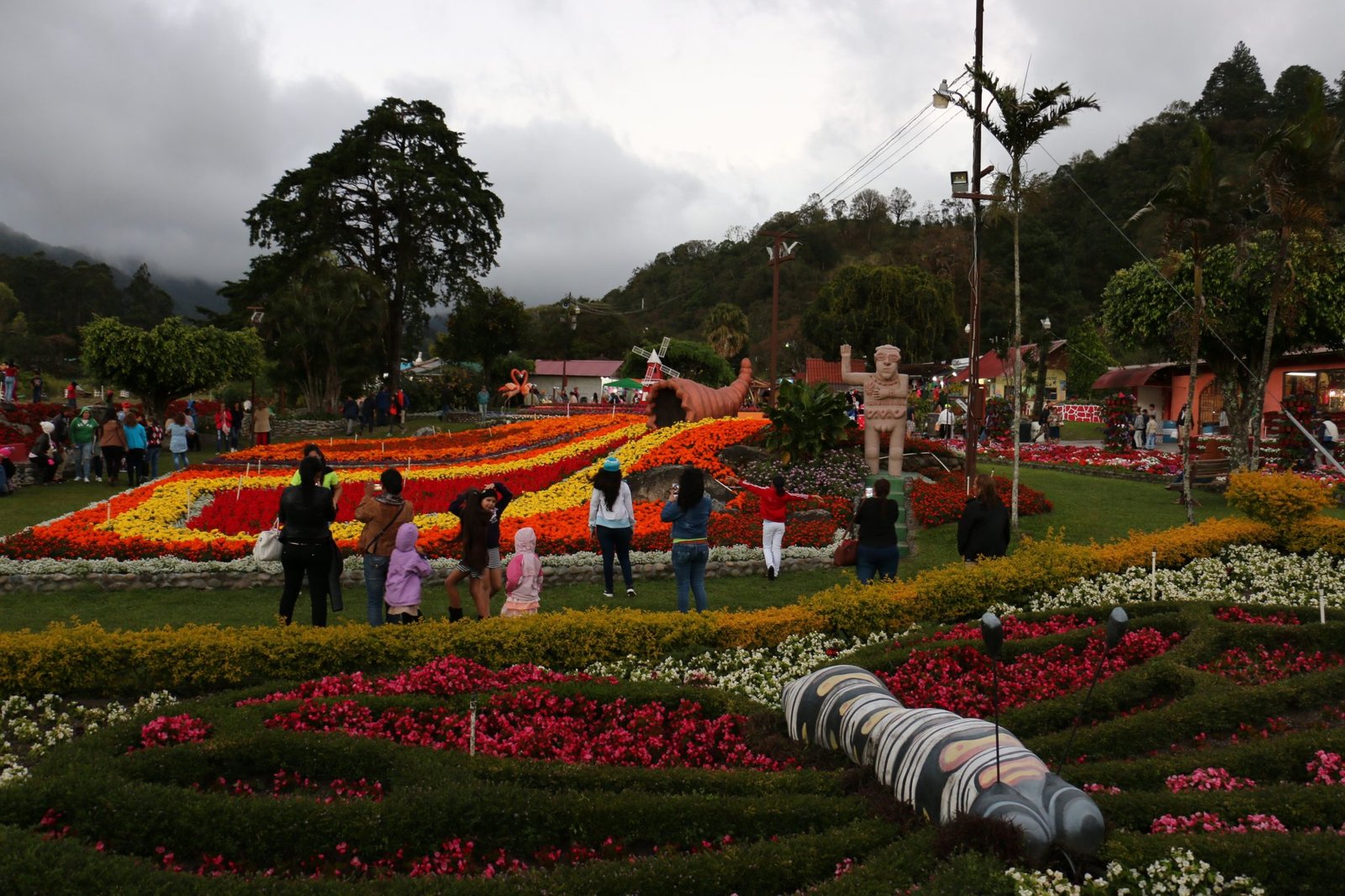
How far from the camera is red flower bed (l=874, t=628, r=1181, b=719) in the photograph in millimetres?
7180

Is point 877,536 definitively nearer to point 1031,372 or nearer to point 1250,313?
point 1250,313

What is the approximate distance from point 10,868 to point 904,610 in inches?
289

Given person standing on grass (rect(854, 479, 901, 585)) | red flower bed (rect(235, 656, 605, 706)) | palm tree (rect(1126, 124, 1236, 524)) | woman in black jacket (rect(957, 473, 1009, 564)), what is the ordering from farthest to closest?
palm tree (rect(1126, 124, 1236, 524)) → woman in black jacket (rect(957, 473, 1009, 564)) → person standing on grass (rect(854, 479, 901, 585)) → red flower bed (rect(235, 656, 605, 706))

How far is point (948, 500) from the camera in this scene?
15852mm

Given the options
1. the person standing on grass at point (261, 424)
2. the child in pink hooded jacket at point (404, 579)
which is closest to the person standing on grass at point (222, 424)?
the person standing on grass at point (261, 424)

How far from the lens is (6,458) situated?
1967cm

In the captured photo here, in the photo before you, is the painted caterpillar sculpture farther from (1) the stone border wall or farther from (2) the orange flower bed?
(2) the orange flower bed

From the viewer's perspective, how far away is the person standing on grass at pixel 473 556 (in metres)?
9.14

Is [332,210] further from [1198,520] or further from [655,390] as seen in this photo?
[1198,520]

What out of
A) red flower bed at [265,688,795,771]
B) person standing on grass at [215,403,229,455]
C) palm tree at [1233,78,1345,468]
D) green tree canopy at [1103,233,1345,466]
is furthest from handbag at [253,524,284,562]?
person standing on grass at [215,403,229,455]

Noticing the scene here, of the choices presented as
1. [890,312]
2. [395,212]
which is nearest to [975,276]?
[395,212]

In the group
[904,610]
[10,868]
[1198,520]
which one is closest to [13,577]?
[10,868]

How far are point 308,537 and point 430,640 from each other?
1.68 meters

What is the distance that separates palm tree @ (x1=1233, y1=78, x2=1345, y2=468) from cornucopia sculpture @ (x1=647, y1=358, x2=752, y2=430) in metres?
10.9
